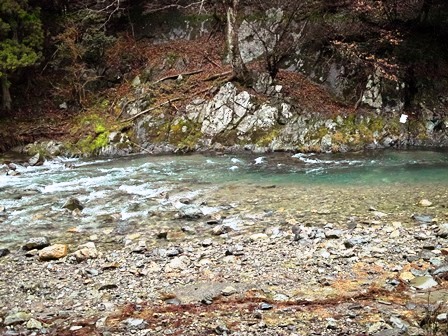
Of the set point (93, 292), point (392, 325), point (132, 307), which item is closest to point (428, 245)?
point (392, 325)

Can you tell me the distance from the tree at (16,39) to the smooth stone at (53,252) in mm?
11998

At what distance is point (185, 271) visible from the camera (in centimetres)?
629

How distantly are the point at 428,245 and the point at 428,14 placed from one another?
43.9ft

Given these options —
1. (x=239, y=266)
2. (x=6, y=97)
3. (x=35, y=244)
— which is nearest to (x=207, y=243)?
(x=239, y=266)

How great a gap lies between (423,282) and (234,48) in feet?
45.3

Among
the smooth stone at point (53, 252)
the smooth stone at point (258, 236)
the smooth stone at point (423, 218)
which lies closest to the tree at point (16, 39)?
the smooth stone at point (53, 252)

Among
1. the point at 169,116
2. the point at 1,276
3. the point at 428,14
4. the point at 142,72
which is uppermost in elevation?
the point at 428,14

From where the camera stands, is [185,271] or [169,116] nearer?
[185,271]

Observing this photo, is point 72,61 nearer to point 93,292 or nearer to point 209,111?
point 209,111

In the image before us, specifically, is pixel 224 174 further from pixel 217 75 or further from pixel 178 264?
pixel 217 75

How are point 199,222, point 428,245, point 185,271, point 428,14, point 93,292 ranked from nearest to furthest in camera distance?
point 93,292, point 185,271, point 428,245, point 199,222, point 428,14

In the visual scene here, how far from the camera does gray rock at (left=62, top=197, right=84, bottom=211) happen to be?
967 centimetres

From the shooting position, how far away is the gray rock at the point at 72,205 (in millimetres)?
9672

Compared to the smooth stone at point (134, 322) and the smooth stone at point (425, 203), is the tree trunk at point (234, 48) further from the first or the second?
the smooth stone at point (134, 322)
